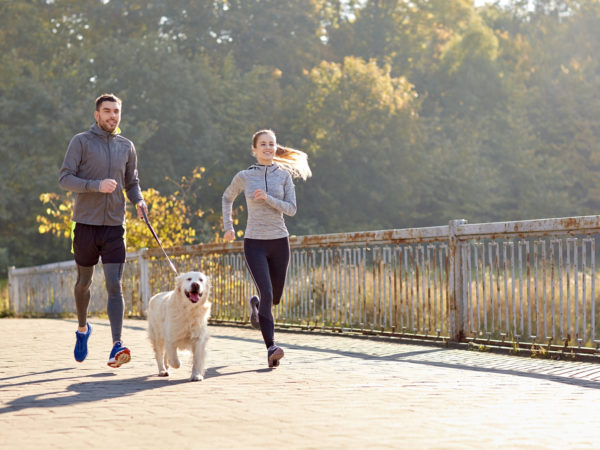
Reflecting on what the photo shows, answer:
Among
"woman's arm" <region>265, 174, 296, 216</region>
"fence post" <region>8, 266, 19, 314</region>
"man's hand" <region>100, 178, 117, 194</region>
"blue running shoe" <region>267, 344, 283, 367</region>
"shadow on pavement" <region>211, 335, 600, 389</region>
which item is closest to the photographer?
"shadow on pavement" <region>211, 335, 600, 389</region>

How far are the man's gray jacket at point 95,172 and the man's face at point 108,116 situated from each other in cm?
5

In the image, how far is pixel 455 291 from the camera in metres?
9.67

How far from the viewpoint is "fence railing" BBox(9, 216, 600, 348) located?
8570 mm

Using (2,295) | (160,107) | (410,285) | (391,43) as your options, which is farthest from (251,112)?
(410,285)

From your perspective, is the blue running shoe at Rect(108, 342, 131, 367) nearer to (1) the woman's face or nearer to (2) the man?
(2) the man

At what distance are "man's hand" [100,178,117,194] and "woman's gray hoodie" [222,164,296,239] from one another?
42.8 inches

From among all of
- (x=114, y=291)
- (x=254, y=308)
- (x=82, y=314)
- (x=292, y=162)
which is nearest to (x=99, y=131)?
(x=114, y=291)

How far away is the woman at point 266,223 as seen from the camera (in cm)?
812

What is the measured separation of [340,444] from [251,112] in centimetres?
4573

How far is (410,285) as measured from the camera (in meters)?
→ 10.4

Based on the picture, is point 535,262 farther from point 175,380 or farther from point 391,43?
point 391,43

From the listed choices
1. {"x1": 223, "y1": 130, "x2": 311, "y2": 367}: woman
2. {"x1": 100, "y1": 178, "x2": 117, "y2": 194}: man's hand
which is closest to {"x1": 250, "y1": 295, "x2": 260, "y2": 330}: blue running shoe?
{"x1": 223, "y1": 130, "x2": 311, "y2": 367}: woman

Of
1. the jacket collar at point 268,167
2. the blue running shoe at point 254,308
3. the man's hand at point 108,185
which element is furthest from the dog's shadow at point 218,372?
the jacket collar at point 268,167

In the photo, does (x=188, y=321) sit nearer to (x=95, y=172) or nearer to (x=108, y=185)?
(x=108, y=185)
